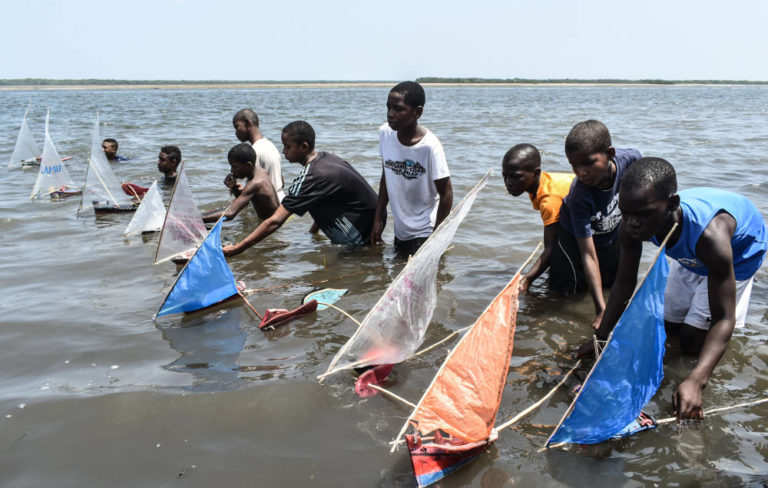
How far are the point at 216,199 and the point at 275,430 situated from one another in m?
6.90

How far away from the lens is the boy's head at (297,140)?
5.20 metres

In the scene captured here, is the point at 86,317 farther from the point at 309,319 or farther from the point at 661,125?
the point at 661,125

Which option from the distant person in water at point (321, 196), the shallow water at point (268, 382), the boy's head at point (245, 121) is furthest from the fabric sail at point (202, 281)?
the boy's head at point (245, 121)

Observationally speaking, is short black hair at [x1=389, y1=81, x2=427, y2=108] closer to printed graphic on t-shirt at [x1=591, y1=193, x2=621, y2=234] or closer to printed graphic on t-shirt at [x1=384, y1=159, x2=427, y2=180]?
printed graphic on t-shirt at [x1=384, y1=159, x2=427, y2=180]

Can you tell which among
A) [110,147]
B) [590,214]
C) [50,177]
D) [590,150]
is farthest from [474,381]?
[110,147]

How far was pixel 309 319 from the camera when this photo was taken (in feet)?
14.1

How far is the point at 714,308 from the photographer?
2791 mm

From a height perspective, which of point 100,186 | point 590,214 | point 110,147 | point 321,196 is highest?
point 590,214

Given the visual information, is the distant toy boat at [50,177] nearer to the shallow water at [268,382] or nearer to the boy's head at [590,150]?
the shallow water at [268,382]

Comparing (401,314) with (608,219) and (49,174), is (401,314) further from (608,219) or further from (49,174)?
(49,174)

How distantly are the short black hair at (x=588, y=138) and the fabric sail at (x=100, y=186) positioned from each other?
6903mm

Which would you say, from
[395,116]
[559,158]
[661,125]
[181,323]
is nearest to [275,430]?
[181,323]

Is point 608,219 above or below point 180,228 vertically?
above

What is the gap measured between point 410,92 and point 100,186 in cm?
573
